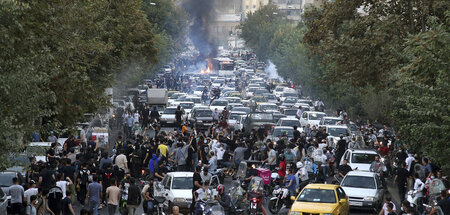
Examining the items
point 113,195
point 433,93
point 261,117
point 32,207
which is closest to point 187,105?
point 261,117

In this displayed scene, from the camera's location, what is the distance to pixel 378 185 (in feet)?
83.5

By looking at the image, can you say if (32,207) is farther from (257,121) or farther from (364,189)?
(257,121)

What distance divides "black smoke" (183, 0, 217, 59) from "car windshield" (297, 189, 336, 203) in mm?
106165

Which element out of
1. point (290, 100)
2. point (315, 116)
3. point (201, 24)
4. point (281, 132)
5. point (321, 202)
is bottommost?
point (290, 100)

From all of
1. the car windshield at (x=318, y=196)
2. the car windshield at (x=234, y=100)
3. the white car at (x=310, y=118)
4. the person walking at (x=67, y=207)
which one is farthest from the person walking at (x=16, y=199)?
the car windshield at (x=234, y=100)

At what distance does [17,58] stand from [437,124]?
1048 cm

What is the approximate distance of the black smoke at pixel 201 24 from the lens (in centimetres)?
12988

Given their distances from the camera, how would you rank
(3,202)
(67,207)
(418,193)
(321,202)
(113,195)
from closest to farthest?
(67,207)
(3,202)
(113,195)
(321,202)
(418,193)

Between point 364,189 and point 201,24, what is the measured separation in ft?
376

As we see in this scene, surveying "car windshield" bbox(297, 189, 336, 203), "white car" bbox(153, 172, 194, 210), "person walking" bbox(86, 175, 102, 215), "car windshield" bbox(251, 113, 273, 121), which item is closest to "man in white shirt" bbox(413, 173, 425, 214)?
"car windshield" bbox(297, 189, 336, 203)

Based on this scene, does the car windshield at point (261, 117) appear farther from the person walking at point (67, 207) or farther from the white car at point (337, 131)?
the person walking at point (67, 207)

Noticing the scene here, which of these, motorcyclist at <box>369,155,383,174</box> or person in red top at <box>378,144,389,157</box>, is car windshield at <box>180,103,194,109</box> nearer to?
person in red top at <box>378,144,389,157</box>

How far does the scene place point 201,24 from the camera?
138500mm

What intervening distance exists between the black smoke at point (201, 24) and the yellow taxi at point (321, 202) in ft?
348
